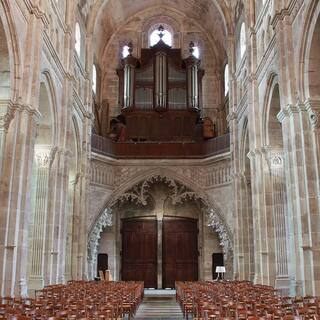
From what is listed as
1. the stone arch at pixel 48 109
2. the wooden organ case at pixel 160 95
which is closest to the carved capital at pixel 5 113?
the stone arch at pixel 48 109

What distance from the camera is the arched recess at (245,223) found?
2472cm

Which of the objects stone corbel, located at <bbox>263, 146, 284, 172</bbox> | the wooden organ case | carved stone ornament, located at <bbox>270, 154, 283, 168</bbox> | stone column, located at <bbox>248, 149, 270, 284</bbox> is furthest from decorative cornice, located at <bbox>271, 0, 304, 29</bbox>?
the wooden organ case

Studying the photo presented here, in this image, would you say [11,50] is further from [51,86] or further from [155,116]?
[155,116]

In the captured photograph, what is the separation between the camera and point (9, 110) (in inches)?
596

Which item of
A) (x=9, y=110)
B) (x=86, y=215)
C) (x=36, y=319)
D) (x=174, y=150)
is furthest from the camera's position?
(x=174, y=150)

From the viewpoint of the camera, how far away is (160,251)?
31359mm

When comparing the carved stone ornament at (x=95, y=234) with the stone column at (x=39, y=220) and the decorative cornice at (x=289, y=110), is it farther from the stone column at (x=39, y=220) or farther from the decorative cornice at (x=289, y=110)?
the decorative cornice at (x=289, y=110)

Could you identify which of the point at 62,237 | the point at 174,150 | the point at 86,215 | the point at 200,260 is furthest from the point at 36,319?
the point at 200,260

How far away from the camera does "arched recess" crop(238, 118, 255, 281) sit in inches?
973

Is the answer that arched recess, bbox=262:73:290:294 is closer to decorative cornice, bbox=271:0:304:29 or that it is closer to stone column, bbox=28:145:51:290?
decorative cornice, bbox=271:0:304:29

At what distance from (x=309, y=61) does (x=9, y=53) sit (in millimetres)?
9971

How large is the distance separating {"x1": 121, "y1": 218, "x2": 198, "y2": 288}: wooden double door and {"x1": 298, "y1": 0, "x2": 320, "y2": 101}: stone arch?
18.0m

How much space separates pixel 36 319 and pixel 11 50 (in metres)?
10.2

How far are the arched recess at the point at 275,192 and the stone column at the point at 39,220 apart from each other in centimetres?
956
